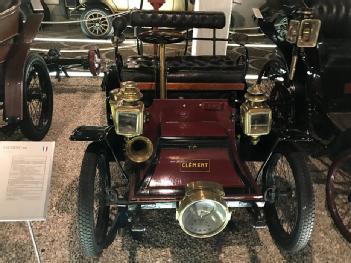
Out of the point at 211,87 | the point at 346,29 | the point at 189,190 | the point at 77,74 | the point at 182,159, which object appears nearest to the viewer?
the point at 189,190

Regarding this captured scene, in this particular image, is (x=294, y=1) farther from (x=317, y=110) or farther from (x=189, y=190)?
(x=189, y=190)

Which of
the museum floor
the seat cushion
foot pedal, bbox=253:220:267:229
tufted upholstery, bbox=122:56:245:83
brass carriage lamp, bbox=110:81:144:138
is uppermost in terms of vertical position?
brass carriage lamp, bbox=110:81:144:138

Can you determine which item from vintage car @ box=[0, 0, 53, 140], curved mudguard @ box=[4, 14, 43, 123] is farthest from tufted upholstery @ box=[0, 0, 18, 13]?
curved mudguard @ box=[4, 14, 43, 123]

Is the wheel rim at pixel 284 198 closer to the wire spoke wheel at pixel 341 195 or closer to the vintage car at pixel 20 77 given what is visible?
the wire spoke wheel at pixel 341 195

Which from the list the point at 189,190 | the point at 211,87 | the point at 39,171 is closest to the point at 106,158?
the point at 39,171

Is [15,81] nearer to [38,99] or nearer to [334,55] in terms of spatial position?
[38,99]

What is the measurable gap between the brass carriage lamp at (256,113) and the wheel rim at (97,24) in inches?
177

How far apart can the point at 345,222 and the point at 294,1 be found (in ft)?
6.96

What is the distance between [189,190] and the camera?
1.76 metres

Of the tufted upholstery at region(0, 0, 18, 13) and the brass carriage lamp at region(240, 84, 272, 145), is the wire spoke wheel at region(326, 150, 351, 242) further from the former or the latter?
the tufted upholstery at region(0, 0, 18, 13)

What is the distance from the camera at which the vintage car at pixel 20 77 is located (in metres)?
2.81

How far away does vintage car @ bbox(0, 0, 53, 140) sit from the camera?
2809 millimetres

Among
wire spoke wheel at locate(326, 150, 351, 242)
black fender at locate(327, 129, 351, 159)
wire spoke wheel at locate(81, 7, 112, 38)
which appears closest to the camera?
wire spoke wheel at locate(326, 150, 351, 242)

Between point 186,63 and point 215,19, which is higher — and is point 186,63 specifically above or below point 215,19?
below
